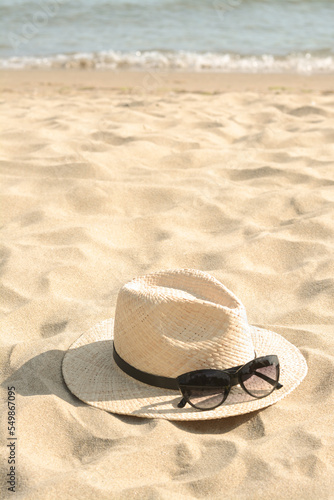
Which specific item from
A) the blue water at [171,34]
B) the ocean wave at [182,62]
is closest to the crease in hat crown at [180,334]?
the ocean wave at [182,62]

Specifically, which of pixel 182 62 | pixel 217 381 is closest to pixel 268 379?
pixel 217 381

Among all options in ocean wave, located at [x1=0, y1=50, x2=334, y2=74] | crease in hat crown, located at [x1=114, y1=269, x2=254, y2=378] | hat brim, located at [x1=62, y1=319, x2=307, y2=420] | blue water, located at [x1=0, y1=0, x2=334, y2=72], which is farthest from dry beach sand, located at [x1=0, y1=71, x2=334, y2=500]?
blue water, located at [x1=0, y1=0, x2=334, y2=72]

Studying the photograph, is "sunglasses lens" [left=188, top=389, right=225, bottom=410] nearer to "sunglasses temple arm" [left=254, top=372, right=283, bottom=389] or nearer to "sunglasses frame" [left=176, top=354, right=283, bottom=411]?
"sunglasses frame" [left=176, top=354, right=283, bottom=411]

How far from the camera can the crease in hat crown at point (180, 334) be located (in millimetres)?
1812

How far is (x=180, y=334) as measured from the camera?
182 centimetres

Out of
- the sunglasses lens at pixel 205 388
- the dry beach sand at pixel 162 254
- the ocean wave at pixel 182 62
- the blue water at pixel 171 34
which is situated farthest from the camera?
the blue water at pixel 171 34

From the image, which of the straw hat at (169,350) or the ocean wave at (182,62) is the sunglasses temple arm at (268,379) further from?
the ocean wave at (182,62)

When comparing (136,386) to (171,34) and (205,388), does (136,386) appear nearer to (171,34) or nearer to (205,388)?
(205,388)

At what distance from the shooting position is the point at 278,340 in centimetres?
216

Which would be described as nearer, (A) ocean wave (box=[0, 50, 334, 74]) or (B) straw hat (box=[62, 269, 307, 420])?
(B) straw hat (box=[62, 269, 307, 420])

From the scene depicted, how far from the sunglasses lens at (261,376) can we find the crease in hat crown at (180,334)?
56 mm

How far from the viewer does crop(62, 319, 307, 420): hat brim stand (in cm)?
180

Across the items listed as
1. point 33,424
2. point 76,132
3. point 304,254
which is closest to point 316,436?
point 33,424

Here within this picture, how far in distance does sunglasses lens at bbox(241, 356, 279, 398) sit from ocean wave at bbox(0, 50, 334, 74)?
7.27 m
